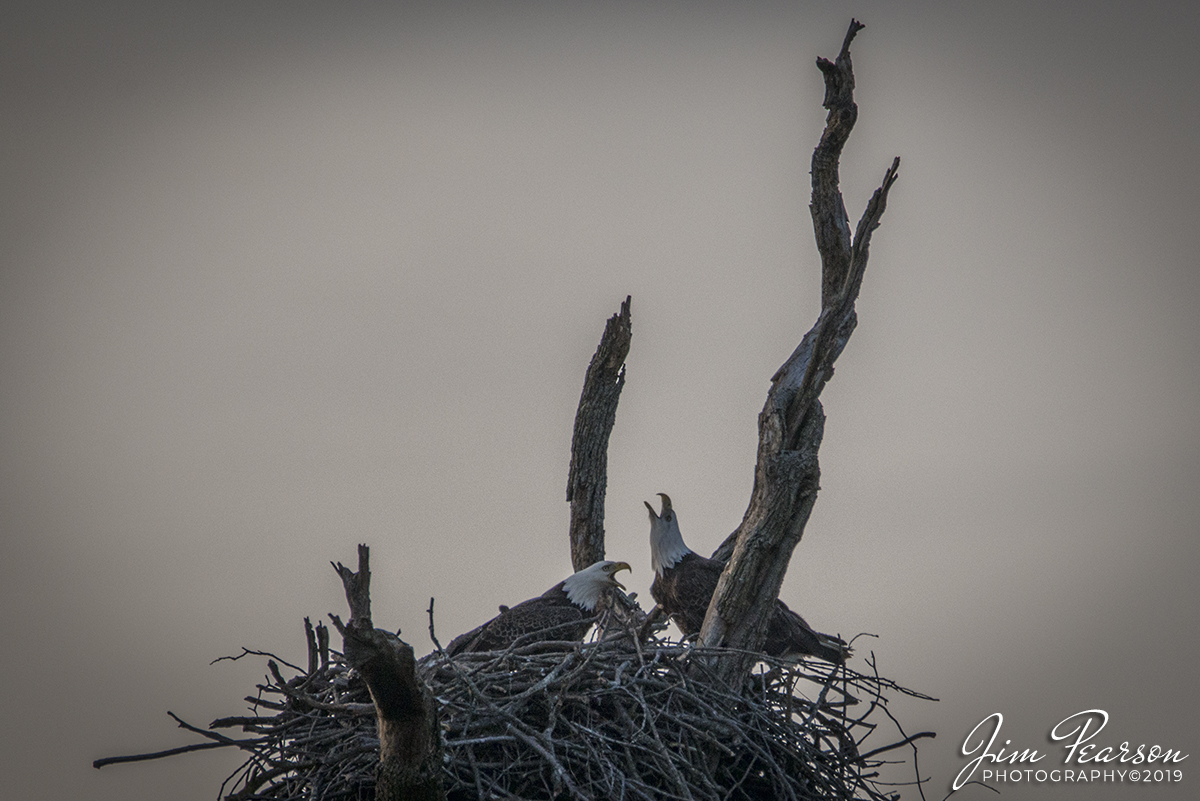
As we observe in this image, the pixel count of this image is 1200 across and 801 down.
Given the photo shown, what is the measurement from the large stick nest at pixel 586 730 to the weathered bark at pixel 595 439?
6.13ft

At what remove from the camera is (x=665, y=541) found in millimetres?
6730

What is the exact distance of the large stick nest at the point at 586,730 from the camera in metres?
4.02

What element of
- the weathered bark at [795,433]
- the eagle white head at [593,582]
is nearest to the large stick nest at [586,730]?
the weathered bark at [795,433]

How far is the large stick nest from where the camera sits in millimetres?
4020

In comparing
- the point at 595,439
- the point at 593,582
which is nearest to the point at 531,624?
the point at 593,582

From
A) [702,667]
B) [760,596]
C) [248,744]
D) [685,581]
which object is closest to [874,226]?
[760,596]

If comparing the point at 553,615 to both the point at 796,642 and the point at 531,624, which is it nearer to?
the point at 531,624

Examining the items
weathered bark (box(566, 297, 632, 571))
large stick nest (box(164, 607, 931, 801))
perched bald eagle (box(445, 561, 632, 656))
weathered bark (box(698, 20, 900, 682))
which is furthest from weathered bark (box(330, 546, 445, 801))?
weathered bark (box(566, 297, 632, 571))

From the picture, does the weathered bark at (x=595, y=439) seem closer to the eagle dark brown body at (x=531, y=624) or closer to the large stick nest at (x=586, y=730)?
the eagle dark brown body at (x=531, y=624)

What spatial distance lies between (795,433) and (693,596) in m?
1.86

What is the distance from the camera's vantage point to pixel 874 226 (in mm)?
4836

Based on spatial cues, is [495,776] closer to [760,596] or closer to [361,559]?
[361,559]

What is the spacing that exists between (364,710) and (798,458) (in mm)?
A: 2328

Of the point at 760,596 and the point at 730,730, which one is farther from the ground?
the point at 760,596
